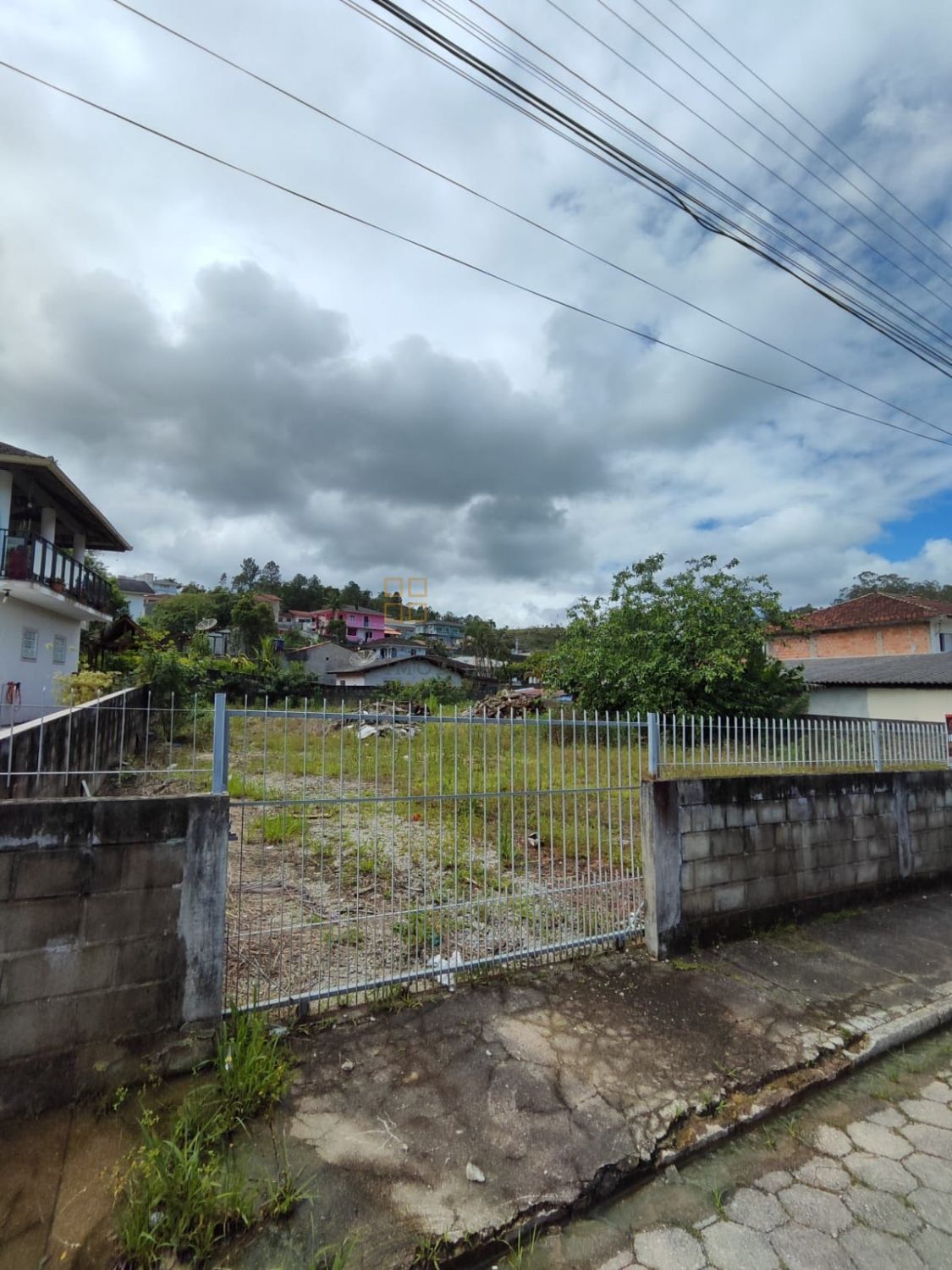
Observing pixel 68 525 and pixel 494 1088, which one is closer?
pixel 494 1088

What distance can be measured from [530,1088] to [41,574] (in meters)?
17.2

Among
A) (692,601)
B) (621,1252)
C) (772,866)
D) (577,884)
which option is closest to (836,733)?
(772,866)

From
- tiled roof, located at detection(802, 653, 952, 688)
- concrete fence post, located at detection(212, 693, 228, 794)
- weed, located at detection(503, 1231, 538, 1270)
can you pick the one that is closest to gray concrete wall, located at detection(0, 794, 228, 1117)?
concrete fence post, located at detection(212, 693, 228, 794)

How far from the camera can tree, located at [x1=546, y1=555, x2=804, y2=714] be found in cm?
1387

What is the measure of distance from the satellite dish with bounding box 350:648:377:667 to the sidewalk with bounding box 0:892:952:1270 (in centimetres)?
3993

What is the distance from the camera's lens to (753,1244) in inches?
81.1

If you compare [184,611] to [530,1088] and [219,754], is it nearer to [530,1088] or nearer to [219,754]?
[219,754]

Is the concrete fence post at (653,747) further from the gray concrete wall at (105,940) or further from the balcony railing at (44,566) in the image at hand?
the balcony railing at (44,566)

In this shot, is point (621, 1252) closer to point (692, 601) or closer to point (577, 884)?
point (577, 884)

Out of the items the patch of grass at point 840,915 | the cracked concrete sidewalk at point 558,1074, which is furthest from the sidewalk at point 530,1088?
the patch of grass at point 840,915

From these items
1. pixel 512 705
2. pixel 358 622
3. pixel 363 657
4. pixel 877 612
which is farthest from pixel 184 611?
pixel 877 612

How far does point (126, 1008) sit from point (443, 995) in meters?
1.61

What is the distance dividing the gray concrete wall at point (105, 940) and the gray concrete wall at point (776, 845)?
279 cm

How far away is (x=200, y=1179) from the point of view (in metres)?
2.02
